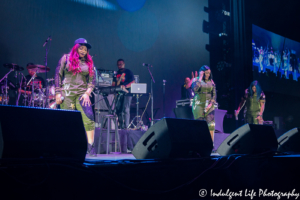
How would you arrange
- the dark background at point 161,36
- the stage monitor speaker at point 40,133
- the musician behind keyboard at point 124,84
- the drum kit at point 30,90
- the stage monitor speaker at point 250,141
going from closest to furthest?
1. the stage monitor speaker at point 40,133
2. the stage monitor speaker at point 250,141
3. the musician behind keyboard at point 124,84
4. the drum kit at point 30,90
5. the dark background at point 161,36

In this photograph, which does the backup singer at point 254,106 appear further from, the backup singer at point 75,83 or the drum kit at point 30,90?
the drum kit at point 30,90

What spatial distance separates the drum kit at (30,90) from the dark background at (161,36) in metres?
0.63

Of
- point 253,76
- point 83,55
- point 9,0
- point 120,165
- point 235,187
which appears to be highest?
point 9,0

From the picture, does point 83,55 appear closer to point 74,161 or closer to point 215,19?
point 74,161

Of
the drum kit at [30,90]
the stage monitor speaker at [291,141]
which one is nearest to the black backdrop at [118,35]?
the drum kit at [30,90]

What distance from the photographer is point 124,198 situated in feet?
6.53

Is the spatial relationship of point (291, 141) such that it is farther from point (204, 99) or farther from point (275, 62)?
point (275, 62)

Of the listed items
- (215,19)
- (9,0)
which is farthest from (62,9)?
(215,19)

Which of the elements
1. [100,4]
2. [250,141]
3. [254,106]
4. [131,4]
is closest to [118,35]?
[100,4]

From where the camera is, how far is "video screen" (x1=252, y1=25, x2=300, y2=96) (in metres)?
9.41

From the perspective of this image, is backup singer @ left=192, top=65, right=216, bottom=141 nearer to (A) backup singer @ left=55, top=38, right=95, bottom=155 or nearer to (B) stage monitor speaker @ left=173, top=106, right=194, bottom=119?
(A) backup singer @ left=55, top=38, right=95, bottom=155

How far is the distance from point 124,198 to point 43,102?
A: 551cm

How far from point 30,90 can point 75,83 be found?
4534 millimetres

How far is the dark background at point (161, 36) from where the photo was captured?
25.1 ft
